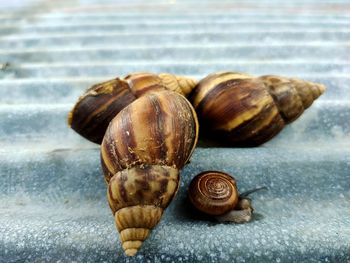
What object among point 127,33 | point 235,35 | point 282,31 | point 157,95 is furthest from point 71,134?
point 282,31

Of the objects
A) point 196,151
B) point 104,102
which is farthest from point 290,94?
point 104,102

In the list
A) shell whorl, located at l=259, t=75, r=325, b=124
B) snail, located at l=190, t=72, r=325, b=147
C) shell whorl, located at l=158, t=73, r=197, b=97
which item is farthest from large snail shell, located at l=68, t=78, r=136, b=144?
shell whorl, located at l=259, t=75, r=325, b=124

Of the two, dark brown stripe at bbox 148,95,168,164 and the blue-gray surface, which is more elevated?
dark brown stripe at bbox 148,95,168,164

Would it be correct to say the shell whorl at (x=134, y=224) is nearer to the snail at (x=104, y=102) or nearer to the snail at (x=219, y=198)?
the snail at (x=219, y=198)

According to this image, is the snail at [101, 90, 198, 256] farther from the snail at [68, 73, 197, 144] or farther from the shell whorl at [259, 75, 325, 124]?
the shell whorl at [259, 75, 325, 124]

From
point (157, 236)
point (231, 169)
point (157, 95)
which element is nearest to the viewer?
point (157, 236)

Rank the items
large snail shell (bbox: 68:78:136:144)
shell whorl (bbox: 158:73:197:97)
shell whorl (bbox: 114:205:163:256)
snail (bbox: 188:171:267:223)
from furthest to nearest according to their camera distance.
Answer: shell whorl (bbox: 158:73:197:97), large snail shell (bbox: 68:78:136:144), snail (bbox: 188:171:267:223), shell whorl (bbox: 114:205:163:256)

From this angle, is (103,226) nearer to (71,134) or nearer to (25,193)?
(25,193)
